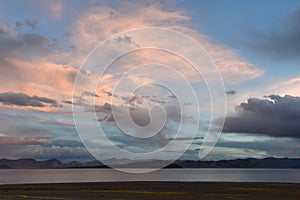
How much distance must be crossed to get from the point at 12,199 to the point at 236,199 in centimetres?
3425

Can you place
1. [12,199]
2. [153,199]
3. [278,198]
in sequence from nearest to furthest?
[12,199] → [153,199] → [278,198]

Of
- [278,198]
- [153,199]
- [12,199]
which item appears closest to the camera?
[12,199]

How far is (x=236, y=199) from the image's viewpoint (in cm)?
6241

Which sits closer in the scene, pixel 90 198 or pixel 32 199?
pixel 32 199

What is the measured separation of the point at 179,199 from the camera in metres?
61.6

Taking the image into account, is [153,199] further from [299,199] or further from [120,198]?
[299,199]

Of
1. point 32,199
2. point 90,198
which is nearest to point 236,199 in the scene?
point 90,198

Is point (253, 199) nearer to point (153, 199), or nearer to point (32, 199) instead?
point (153, 199)

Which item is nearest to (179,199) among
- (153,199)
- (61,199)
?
(153,199)

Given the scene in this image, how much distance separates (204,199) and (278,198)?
13318mm

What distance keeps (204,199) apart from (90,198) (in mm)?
18251

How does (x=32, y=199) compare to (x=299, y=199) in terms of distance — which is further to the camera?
(x=299, y=199)

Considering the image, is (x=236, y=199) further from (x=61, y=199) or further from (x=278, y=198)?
(x=61, y=199)

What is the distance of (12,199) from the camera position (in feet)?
191
